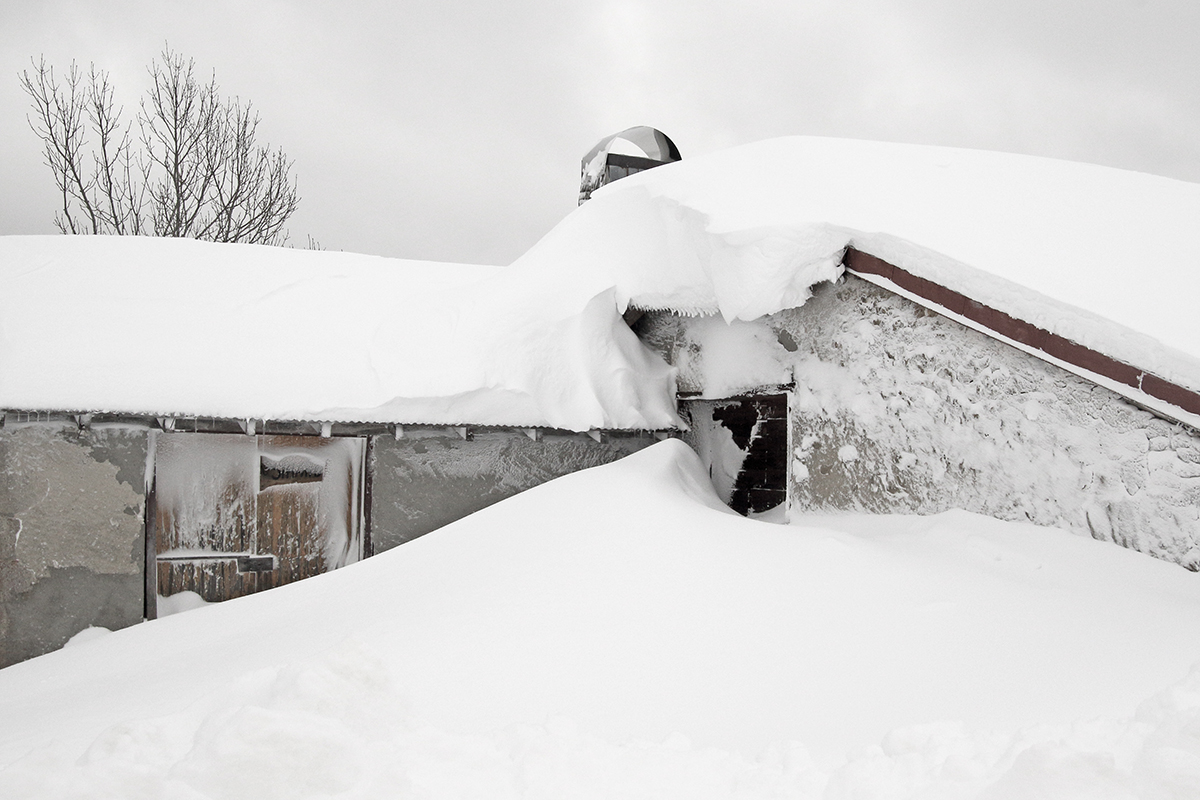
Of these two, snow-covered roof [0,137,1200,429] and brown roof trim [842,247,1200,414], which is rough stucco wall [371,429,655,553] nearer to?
snow-covered roof [0,137,1200,429]

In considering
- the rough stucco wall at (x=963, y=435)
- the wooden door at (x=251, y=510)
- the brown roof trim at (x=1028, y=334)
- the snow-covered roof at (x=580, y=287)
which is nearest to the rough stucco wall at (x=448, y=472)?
the wooden door at (x=251, y=510)

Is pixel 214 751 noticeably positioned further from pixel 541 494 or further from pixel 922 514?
pixel 922 514

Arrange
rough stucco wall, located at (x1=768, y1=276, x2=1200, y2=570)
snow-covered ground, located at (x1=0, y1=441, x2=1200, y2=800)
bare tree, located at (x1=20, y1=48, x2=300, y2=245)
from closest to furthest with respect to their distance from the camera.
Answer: snow-covered ground, located at (x1=0, y1=441, x2=1200, y2=800) → rough stucco wall, located at (x1=768, y1=276, x2=1200, y2=570) → bare tree, located at (x1=20, y1=48, x2=300, y2=245)

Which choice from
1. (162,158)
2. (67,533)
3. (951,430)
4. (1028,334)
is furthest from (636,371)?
(162,158)

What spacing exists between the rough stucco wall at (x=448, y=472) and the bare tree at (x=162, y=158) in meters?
15.2

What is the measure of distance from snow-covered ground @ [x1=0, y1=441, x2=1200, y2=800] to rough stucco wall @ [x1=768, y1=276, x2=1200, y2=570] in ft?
0.58

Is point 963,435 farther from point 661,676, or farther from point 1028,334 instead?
point 661,676

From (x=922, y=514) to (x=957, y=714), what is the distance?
208 cm

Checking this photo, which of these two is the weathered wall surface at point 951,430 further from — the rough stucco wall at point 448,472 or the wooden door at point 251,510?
the wooden door at point 251,510

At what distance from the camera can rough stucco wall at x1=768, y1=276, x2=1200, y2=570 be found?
3.49m

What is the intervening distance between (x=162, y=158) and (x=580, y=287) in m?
16.3

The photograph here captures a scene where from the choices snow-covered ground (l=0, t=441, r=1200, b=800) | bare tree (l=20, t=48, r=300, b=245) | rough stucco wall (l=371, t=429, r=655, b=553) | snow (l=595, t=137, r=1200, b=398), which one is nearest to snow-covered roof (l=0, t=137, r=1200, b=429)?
snow (l=595, t=137, r=1200, b=398)

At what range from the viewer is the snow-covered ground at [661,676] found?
2205 millimetres

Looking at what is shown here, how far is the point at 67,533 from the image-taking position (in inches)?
207
